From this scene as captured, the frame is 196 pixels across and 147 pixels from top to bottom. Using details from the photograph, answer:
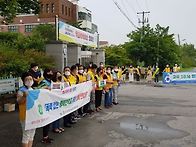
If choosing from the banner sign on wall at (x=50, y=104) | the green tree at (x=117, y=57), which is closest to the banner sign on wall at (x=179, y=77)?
the banner sign on wall at (x=50, y=104)

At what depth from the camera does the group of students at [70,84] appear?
643 cm

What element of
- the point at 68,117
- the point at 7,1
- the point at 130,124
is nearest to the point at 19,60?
the point at 7,1

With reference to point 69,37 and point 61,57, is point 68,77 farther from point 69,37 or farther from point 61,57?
point 69,37

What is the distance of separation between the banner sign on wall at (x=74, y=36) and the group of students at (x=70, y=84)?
142 inches

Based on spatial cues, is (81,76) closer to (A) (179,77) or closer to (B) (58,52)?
(B) (58,52)

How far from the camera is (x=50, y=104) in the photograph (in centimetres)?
751

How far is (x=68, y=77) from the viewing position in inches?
388

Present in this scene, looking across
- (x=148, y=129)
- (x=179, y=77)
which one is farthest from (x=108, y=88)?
(x=179, y=77)

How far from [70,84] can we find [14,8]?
4.13 meters

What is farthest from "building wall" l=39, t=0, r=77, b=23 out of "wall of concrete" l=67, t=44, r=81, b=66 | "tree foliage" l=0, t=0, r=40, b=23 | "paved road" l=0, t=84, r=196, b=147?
"paved road" l=0, t=84, r=196, b=147

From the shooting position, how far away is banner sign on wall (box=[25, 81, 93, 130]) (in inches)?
257

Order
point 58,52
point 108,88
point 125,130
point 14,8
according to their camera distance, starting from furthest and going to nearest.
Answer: point 58,52, point 108,88, point 14,8, point 125,130

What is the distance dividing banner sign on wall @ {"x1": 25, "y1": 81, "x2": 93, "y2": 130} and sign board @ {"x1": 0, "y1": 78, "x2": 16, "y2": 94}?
12.1 ft

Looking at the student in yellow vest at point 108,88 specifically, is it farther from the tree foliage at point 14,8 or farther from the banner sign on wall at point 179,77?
the banner sign on wall at point 179,77
